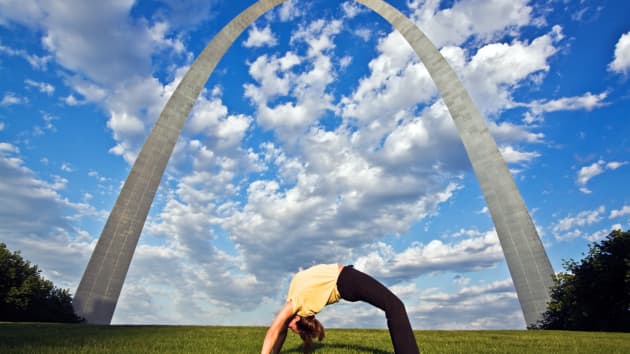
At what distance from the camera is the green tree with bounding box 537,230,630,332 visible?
60.3 feet

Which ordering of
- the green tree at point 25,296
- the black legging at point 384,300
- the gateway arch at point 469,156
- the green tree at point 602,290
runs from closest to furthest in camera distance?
the black legging at point 384,300 → the green tree at point 602,290 → the green tree at point 25,296 → the gateway arch at point 469,156

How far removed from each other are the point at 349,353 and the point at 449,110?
80.5ft

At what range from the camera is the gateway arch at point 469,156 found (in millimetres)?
24625

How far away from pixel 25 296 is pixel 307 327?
75.9ft

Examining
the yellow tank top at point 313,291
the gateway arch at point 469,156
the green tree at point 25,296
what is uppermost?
the gateway arch at point 469,156

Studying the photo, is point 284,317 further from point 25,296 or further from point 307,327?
point 25,296

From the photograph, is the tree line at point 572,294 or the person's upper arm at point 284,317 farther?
the tree line at point 572,294

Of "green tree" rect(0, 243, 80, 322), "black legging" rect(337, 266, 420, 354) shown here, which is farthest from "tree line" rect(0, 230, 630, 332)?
"black legging" rect(337, 266, 420, 354)

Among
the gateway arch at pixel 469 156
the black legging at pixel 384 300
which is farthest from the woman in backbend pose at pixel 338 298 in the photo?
the gateway arch at pixel 469 156

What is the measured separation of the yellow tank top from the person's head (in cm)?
17

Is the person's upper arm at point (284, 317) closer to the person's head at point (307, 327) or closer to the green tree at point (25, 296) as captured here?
the person's head at point (307, 327)

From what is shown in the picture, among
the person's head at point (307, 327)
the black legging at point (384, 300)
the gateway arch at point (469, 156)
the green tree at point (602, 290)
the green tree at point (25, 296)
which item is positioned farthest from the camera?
the gateway arch at point (469, 156)

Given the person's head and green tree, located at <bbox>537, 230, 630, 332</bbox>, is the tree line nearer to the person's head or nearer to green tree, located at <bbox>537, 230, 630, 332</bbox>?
green tree, located at <bbox>537, 230, 630, 332</bbox>

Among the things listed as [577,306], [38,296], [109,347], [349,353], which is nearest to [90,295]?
[38,296]
